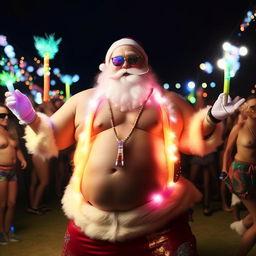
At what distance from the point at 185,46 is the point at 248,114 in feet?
66.8

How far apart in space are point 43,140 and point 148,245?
955 mm

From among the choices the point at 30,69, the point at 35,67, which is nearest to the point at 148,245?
the point at 30,69

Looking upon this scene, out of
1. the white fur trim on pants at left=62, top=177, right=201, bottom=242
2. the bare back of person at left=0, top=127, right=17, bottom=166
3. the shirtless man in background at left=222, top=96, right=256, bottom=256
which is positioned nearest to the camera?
the white fur trim on pants at left=62, top=177, right=201, bottom=242

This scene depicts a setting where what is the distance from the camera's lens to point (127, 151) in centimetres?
236

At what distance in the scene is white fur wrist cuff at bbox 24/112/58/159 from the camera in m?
2.52

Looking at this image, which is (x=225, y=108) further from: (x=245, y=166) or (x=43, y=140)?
(x=245, y=166)

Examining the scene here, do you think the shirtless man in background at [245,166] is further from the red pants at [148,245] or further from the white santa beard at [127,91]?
the white santa beard at [127,91]

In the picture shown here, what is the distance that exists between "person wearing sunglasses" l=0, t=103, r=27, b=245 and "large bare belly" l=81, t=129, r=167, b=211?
2.33 meters

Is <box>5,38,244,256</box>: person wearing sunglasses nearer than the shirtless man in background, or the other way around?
<box>5,38,244,256</box>: person wearing sunglasses

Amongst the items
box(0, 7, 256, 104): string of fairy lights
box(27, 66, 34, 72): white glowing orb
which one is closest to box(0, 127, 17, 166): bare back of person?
box(0, 7, 256, 104): string of fairy lights

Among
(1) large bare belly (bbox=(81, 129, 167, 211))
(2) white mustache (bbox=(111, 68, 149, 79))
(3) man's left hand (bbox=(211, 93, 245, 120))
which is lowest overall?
(1) large bare belly (bbox=(81, 129, 167, 211))

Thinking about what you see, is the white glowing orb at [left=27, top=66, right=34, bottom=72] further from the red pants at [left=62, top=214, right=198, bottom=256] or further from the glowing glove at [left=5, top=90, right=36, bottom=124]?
the red pants at [left=62, top=214, right=198, bottom=256]

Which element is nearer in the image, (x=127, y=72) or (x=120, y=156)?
(x=120, y=156)

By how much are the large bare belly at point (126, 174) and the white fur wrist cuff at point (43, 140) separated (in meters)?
0.31
